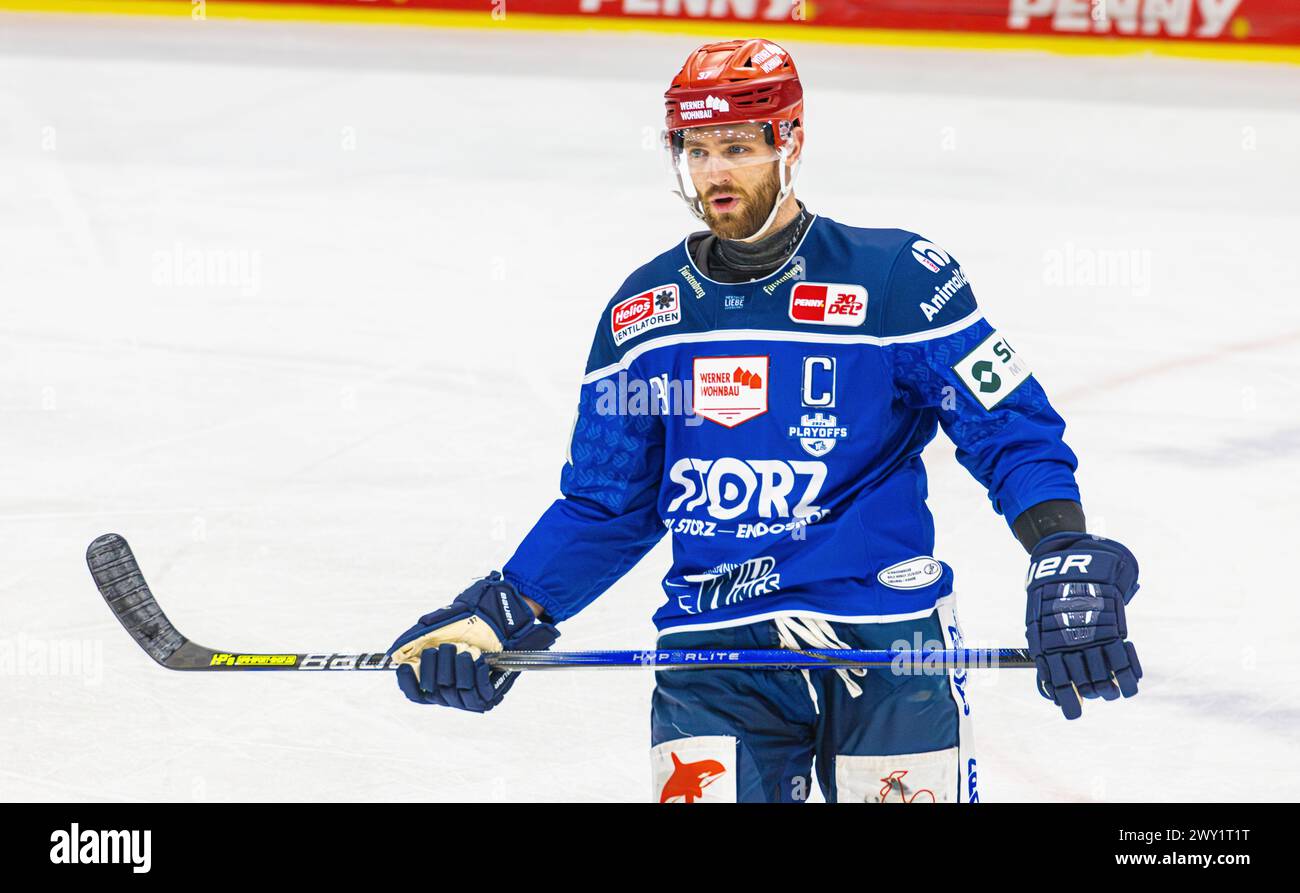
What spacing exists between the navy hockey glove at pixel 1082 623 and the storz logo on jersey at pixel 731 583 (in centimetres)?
38

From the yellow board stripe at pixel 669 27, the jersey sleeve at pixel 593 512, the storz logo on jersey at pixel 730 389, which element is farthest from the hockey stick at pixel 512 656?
the yellow board stripe at pixel 669 27

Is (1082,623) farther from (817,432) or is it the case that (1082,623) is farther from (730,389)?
(730,389)

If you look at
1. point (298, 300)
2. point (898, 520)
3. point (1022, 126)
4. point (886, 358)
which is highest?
point (1022, 126)

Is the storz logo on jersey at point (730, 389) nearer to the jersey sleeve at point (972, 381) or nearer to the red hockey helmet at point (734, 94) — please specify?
the jersey sleeve at point (972, 381)

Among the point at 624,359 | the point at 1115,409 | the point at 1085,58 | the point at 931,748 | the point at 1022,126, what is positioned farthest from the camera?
the point at 1085,58

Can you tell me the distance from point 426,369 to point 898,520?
3172mm

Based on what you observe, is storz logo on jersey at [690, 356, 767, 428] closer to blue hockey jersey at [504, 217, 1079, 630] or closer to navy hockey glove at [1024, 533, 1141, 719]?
blue hockey jersey at [504, 217, 1079, 630]

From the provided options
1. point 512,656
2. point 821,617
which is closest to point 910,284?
point 821,617

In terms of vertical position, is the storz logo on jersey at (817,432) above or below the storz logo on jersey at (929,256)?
below

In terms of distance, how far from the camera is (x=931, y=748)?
2.54 metres

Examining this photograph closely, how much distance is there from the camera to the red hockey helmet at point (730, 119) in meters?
2.73

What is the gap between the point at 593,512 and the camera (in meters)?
2.82
